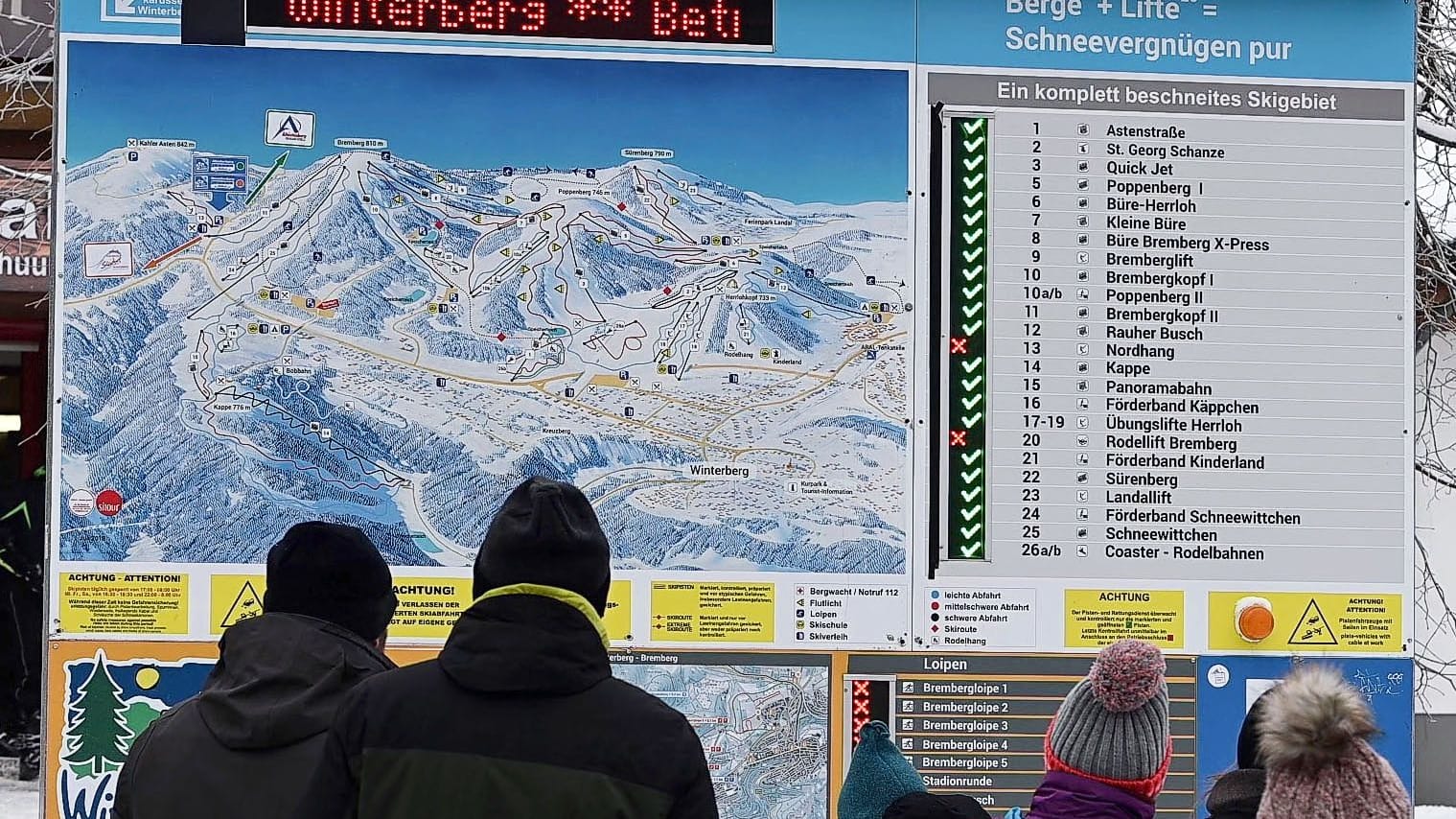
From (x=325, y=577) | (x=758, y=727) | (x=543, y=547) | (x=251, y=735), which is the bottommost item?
(x=758, y=727)

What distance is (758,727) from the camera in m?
4.12

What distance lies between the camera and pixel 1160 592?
4.25 metres

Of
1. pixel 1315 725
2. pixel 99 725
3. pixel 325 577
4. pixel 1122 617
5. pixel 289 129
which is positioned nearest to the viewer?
pixel 1315 725

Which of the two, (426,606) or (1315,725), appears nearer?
(1315,725)

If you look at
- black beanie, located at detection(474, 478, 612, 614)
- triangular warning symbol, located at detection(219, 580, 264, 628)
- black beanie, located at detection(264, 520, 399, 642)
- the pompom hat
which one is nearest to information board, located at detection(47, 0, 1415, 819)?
triangular warning symbol, located at detection(219, 580, 264, 628)

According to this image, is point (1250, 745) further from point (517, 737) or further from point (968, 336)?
point (517, 737)

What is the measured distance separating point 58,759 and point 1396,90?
12.6 feet

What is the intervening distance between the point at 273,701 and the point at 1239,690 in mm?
2547

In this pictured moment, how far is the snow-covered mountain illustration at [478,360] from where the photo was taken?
402 centimetres

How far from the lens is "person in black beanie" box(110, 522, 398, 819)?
2.87 m

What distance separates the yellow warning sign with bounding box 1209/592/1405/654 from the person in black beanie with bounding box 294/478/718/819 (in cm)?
221

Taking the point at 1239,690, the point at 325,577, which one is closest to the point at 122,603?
the point at 325,577

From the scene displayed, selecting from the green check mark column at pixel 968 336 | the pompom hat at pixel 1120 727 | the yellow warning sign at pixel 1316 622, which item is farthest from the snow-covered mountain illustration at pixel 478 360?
the pompom hat at pixel 1120 727

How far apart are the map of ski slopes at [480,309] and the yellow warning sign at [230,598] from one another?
0.05 metres
